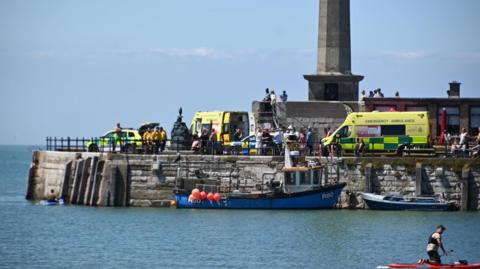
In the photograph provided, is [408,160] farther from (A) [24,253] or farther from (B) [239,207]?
(A) [24,253]

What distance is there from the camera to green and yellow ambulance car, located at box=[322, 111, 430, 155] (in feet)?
188

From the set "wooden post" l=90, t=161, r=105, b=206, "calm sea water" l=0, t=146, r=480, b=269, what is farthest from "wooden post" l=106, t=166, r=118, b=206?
"wooden post" l=90, t=161, r=105, b=206

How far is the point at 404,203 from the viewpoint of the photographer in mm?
55469

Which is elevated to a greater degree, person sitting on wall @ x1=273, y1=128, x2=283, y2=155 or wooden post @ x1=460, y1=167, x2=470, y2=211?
person sitting on wall @ x1=273, y1=128, x2=283, y2=155

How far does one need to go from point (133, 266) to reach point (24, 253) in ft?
15.8

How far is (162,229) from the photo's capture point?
52250 mm

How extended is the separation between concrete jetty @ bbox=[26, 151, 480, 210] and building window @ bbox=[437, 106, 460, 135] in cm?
604

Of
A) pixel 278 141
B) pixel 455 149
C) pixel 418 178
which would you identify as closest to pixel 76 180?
pixel 278 141

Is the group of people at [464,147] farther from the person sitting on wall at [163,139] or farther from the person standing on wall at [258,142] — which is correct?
the person sitting on wall at [163,139]

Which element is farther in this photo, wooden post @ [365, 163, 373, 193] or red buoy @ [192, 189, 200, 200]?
red buoy @ [192, 189, 200, 200]

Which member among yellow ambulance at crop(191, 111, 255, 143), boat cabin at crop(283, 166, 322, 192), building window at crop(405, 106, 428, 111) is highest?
building window at crop(405, 106, 428, 111)

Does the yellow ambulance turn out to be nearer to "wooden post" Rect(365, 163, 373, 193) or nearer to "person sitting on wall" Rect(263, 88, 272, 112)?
"person sitting on wall" Rect(263, 88, 272, 112)

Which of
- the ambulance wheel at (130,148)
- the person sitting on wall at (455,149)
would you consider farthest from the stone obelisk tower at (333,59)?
the ambulance wheel at (130,148)

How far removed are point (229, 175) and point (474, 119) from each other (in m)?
11.0
